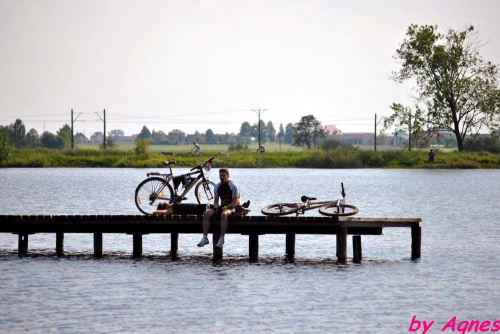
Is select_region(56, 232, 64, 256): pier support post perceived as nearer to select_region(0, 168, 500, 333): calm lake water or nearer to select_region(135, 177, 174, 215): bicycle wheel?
select_region(0, 168, 500, 333): calm lake water

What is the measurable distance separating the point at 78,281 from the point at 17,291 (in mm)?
1790

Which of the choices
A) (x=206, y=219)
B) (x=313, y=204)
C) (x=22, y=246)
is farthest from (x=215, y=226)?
(x=22, y=246)

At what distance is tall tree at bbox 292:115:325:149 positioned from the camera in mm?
173750

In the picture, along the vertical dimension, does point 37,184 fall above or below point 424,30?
below

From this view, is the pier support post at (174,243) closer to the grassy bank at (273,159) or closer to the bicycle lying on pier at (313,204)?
the bicycle lying on pier at (313,204)

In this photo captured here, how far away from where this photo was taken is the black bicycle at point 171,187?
2817 centimetres

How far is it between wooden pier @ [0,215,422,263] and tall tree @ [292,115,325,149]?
14553 cm

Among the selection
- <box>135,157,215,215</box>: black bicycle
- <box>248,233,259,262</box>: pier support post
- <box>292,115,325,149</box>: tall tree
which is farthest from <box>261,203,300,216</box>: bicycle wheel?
<box>292,115,325,149</box>: tall tree

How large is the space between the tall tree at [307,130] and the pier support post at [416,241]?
144306 millimetres

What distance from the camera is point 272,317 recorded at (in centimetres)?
2036

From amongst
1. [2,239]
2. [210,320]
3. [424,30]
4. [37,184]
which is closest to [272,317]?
[210,320]

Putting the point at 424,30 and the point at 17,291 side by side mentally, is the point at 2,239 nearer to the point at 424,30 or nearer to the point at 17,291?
the point at 17,291

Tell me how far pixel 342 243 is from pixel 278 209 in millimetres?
2030

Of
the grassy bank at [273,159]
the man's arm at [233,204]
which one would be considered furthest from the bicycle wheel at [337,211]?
the grassy bank at [273,159]
